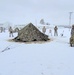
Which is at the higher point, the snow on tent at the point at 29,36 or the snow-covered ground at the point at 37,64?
the snow on tent at the point at 29,36

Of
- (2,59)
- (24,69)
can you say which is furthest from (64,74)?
(2,59)

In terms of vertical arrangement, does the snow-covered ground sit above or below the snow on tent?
below

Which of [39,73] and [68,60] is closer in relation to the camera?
[39,73]

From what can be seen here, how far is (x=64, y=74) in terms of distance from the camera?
729 cm

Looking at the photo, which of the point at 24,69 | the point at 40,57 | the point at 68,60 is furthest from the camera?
the point at 40,57

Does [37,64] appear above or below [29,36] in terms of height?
below

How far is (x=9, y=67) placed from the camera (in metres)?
8.17

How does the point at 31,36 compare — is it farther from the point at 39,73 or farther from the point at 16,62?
the point at 39,73

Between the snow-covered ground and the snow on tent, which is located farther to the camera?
the snow on tent

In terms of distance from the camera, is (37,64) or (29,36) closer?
(37,64)

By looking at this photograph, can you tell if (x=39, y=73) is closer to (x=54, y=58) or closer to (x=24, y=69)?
(x=24, y=69)

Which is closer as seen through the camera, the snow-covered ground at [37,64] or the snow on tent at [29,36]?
the snow-covered ground at [37,64]

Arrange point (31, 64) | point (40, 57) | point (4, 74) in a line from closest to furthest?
point (4, 74)
point (31, 64)
point (40, 57)

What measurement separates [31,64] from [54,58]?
5.29ft
